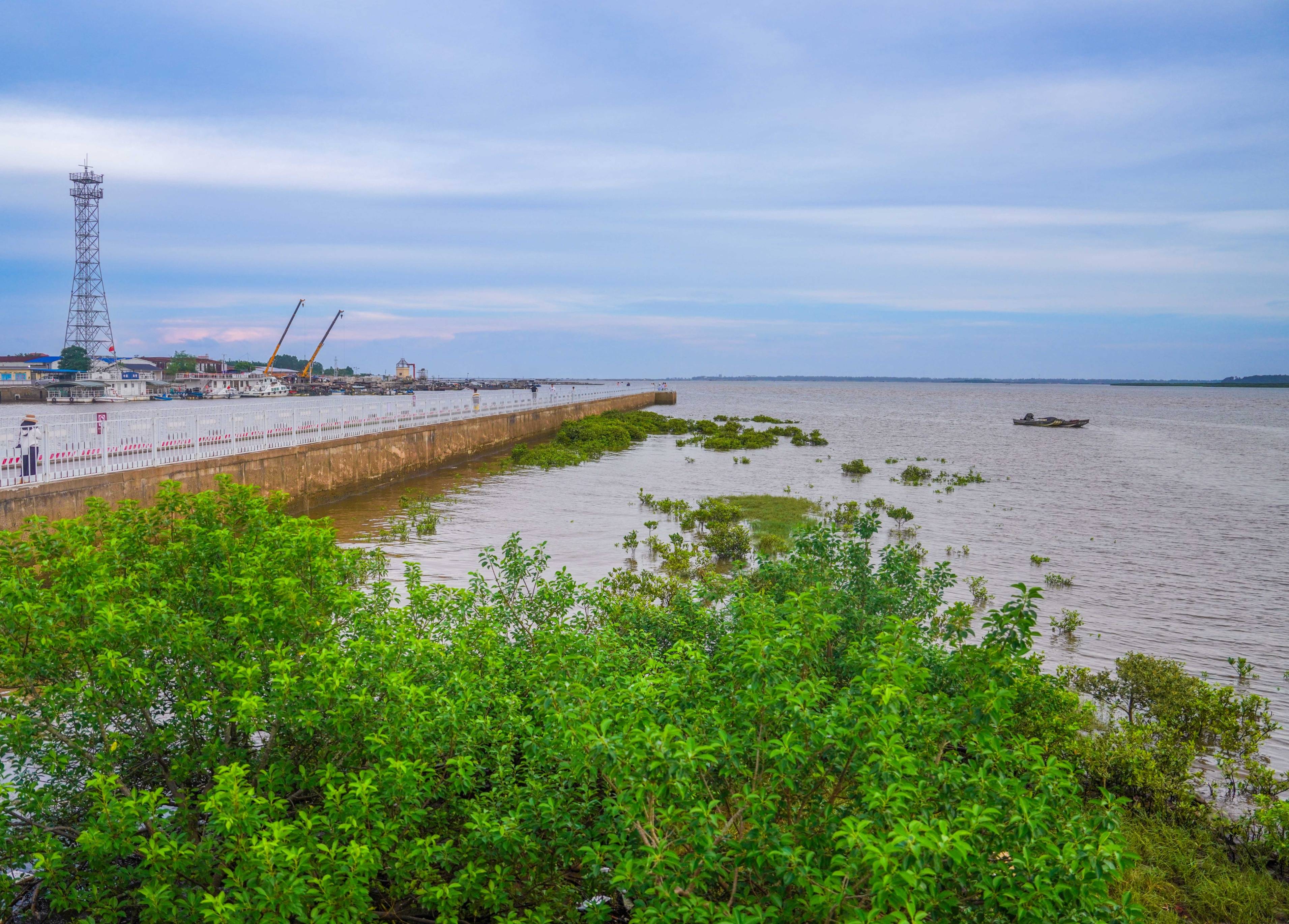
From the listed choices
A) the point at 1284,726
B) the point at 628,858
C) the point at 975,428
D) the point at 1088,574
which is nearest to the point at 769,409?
the point at 975,428

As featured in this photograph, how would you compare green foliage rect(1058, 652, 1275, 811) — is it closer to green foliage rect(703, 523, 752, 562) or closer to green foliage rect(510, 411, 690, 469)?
green foliage rect(703, 523, 752, 562)

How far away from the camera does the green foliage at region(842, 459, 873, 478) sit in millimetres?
31047

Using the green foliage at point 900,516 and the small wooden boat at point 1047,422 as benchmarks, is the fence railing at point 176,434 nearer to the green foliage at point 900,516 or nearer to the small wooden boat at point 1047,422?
the green foliage at point 900,516

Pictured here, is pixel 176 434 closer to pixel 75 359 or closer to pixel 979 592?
pixel 979 592

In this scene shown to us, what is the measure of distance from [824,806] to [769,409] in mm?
94858

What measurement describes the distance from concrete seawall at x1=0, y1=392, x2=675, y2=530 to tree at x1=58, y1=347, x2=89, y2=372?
86519 millimetres

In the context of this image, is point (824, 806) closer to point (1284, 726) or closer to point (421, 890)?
point (421, 890)

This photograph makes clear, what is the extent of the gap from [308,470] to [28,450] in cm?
849

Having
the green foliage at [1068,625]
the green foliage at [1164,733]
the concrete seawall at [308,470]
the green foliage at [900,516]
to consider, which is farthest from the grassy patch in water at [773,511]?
the concrete seawall at [308,470]

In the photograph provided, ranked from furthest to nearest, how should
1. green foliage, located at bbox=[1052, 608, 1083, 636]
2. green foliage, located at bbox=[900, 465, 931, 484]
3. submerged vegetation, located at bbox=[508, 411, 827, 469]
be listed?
submerged vegetation, located at bbox=[508, 411, 827, 469] → green foliage, located at bbox=[900, 465, 931, 484] → green foliage, located at bbox=[1052, 608, 1083, 636]

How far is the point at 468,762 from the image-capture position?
403cm

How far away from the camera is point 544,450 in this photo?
3450 cm

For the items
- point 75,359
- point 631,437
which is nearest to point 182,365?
point 75,359

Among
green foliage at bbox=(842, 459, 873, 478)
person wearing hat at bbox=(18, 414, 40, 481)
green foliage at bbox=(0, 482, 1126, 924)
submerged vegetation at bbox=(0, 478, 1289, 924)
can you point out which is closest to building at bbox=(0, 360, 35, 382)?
green foliage at bbox=(842, 459, 873, 478)
